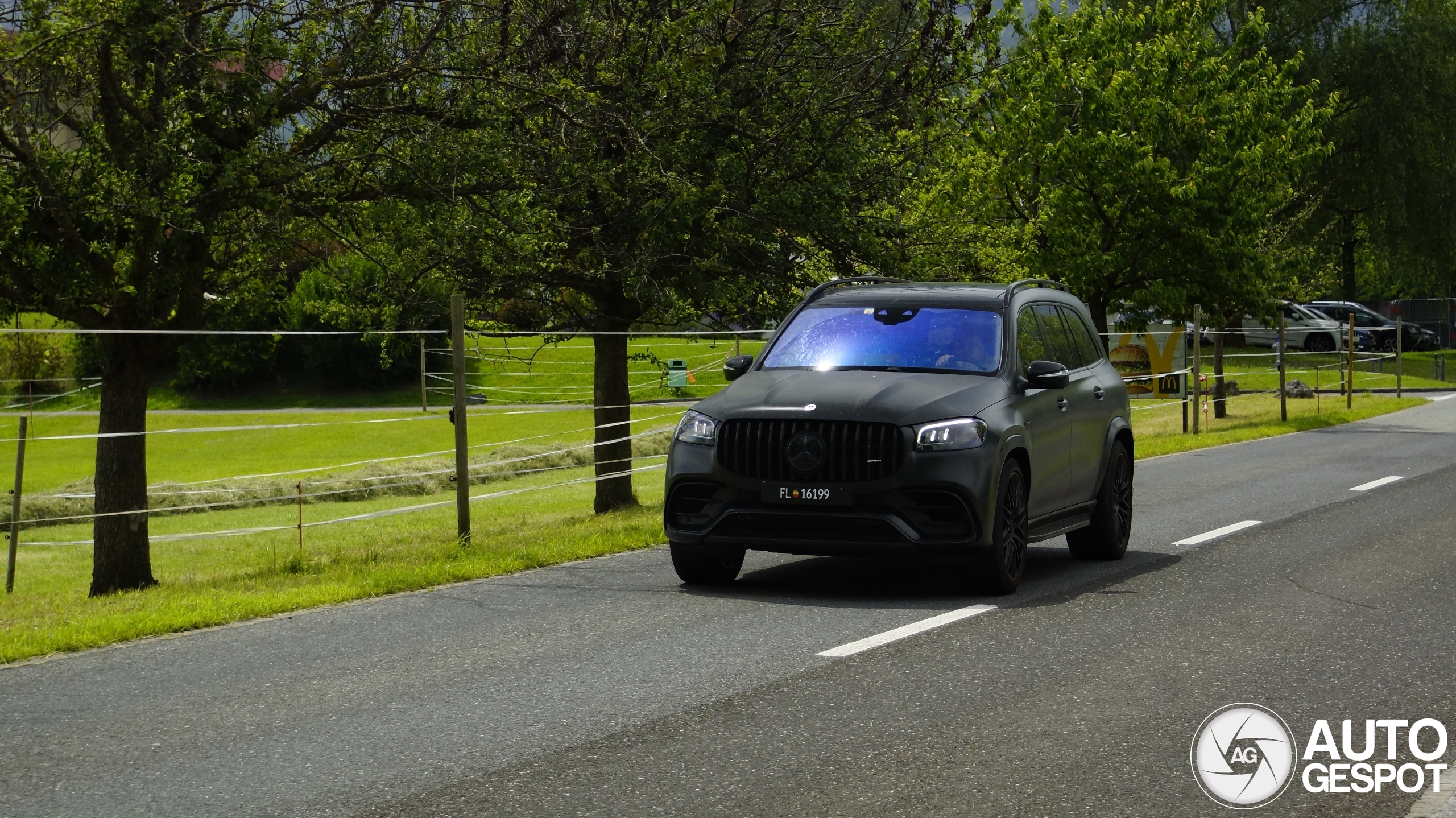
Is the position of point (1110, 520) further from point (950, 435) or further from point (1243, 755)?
point (1243, 755)

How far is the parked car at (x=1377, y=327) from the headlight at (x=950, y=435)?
167 feet

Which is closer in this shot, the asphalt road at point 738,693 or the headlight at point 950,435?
the asphalt road at point 738,693

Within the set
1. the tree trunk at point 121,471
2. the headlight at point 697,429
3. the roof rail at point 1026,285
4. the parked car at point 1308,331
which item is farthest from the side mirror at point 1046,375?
the parked car at point 1308,331

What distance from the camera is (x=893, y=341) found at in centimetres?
1053

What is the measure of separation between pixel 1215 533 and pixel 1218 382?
22.1m

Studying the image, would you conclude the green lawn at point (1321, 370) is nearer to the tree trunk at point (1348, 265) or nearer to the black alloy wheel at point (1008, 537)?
the tree trunk at point (1348, 265)

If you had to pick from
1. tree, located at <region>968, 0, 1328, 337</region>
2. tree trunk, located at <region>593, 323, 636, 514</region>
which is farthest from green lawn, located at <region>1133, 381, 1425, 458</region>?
tree trunk, located at <region>593, 323, 636, 514</region>

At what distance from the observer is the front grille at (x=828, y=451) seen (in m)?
9.24

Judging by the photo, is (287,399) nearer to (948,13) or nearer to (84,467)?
(84,467)

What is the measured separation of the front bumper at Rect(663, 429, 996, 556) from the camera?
9.20 meters

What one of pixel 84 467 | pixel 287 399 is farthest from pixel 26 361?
pixel 84 467

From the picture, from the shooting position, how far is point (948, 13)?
58.6 ft

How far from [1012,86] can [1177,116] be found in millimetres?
3071

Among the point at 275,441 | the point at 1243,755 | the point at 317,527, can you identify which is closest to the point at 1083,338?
the point at 1243,755
